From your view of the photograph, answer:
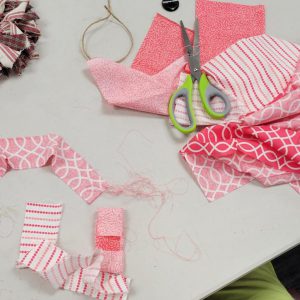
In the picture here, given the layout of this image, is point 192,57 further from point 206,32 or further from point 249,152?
point 249,152

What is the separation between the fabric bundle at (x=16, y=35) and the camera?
73 cm

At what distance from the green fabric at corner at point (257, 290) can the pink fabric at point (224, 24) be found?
1.57ft

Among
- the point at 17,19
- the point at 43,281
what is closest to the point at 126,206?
the point at 43,281

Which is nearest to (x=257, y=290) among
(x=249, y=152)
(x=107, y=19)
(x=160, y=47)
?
(x=249, y=152)

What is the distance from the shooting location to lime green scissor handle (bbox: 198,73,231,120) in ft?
2.36

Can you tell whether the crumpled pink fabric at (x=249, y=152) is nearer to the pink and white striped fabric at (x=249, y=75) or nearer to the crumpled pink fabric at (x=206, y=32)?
the pink and white striped fabric at (x=249, y=75)

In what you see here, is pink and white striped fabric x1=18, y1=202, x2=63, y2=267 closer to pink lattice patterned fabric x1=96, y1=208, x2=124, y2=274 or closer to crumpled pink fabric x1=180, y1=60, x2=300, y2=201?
pink lattice patterned fabric x1=96, y1=208, x2=124, y2=274

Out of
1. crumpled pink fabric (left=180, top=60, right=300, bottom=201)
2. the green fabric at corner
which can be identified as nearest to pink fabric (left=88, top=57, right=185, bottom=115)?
crumpled pink fabric (left=180, top=60, right=300, bottom=201)

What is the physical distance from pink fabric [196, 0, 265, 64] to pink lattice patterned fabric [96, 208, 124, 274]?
0.35 m

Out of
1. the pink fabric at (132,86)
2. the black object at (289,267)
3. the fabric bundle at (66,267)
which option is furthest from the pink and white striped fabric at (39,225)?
the black object at (289,267)

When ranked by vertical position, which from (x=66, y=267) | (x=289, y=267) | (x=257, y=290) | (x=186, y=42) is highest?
(x=186, y=42)

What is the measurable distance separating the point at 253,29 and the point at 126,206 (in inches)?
17.9

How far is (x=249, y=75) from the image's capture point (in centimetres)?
75

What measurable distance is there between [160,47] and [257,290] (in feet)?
1.79
